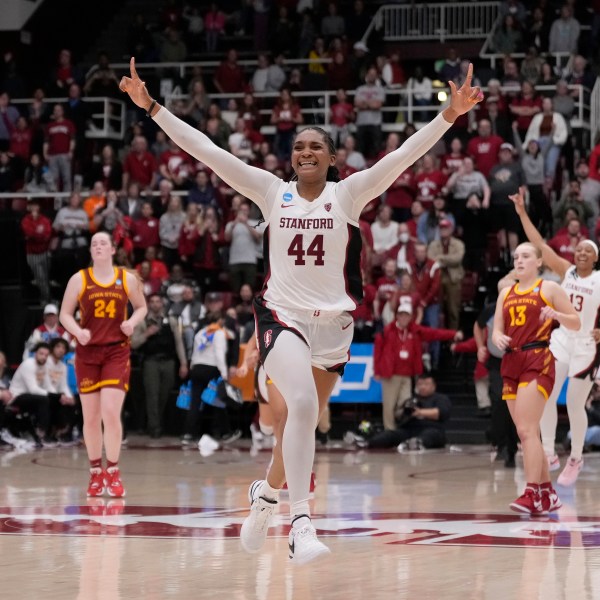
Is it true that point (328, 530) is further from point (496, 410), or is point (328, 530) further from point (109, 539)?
point (496, 410)

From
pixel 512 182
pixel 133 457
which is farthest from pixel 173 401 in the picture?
pixel 512 182

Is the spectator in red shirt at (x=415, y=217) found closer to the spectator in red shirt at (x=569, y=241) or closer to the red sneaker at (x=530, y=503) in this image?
the spectator in red shirt at (x=569, y=241)

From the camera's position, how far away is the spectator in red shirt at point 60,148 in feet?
79.7

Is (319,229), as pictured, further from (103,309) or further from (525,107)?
(525,107)

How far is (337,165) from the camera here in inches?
835

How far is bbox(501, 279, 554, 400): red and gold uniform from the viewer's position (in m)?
10.4

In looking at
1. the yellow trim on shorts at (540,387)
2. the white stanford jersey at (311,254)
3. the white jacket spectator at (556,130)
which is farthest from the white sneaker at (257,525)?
the white jacket spectator at (556,130)

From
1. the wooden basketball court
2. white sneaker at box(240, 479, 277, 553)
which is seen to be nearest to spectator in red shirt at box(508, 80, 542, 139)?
the wooden basketball court

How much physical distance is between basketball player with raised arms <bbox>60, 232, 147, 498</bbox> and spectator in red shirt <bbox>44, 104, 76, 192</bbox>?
43.2 ft

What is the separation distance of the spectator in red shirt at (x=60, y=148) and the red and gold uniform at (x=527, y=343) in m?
15.0

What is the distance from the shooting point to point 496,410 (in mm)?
15227

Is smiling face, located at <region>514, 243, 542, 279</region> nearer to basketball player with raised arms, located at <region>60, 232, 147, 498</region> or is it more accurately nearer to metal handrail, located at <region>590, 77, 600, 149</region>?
basketball player with raised arms, located at <region>60, 232, 147, 498</region>

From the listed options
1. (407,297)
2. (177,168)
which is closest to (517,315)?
(407,297)

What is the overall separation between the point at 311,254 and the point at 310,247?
4cm
